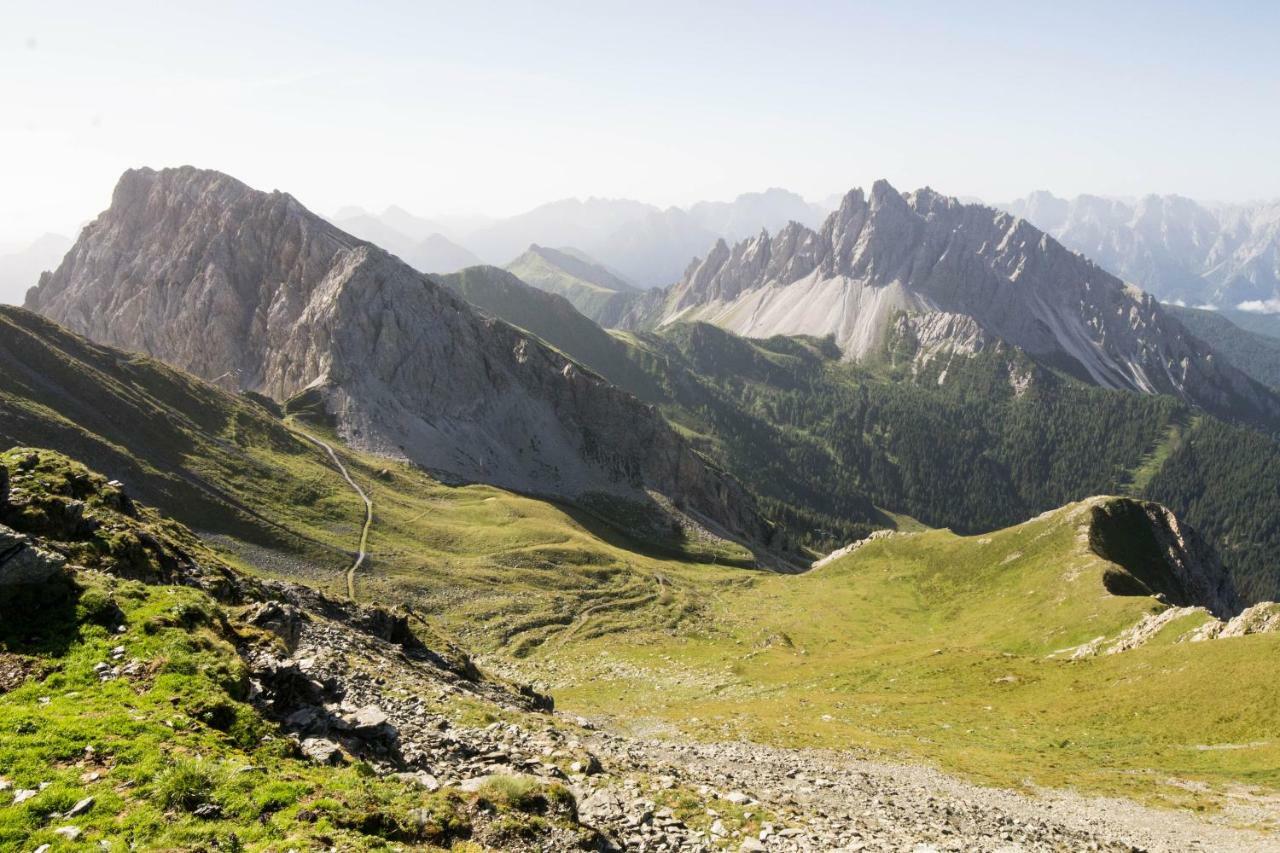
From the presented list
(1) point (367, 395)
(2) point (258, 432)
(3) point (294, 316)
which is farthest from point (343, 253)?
(2) point (258, 432)

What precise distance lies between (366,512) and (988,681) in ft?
316

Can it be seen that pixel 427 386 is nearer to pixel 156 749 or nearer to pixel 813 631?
pixel 813 631

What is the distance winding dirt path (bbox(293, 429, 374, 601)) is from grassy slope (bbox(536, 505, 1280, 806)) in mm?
31671

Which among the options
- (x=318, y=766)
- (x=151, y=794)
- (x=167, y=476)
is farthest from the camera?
(x=167, y=476)

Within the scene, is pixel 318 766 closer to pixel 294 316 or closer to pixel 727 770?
pixel 727 770

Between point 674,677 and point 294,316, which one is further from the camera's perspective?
point 294,316

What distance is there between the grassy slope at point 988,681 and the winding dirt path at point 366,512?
31671 millimetres

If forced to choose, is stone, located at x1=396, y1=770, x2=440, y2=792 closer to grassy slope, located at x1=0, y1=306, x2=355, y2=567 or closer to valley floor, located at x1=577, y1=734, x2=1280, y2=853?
valley floor, located at x1=577, y1=734, x2=1280, y2=853

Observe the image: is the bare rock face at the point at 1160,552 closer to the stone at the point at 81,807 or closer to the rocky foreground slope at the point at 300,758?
the rocky foreground slope at the point at 300,758

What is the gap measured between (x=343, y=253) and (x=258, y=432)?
8929 centimetres

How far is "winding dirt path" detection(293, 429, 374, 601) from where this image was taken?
92.9m

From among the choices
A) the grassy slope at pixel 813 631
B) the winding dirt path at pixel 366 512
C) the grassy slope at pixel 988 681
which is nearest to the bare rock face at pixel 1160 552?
the grassy slope at pixel 988 681

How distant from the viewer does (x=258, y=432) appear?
12731 centimetres

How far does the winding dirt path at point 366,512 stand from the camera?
305ft
